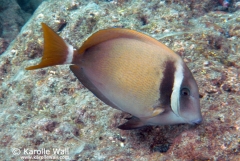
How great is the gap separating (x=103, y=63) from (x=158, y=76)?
0.42 metres

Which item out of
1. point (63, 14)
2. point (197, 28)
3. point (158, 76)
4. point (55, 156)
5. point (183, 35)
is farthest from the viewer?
point (63, 14)

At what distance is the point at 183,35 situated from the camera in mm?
3201

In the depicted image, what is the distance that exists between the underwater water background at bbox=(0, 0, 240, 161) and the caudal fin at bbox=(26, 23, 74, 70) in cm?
111

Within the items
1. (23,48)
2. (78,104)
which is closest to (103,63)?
(78,104)

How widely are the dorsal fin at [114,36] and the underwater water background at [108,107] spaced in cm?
95

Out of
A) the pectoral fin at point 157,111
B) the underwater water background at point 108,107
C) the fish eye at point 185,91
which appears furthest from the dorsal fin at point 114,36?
the underwater water background at point 108,107

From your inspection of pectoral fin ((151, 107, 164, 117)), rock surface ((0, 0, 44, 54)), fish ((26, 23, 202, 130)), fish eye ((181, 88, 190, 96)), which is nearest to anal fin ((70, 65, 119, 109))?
fish ((26, 23, 202, 130))

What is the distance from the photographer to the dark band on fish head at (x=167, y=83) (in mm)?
1518

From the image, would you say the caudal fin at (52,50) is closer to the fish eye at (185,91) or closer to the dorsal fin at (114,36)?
the dorsal fin at (114,36)

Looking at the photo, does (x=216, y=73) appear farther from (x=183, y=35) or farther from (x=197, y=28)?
(x=197, y=28)

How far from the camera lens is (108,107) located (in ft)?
8.82

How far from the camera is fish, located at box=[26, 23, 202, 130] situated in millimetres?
1527

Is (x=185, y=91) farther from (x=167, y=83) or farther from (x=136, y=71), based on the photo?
(x=136, y=71)

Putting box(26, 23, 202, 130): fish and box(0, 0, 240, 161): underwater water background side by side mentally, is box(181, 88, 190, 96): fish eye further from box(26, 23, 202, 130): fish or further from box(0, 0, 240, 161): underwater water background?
box(0, 0, 240, 161): underwater water background
